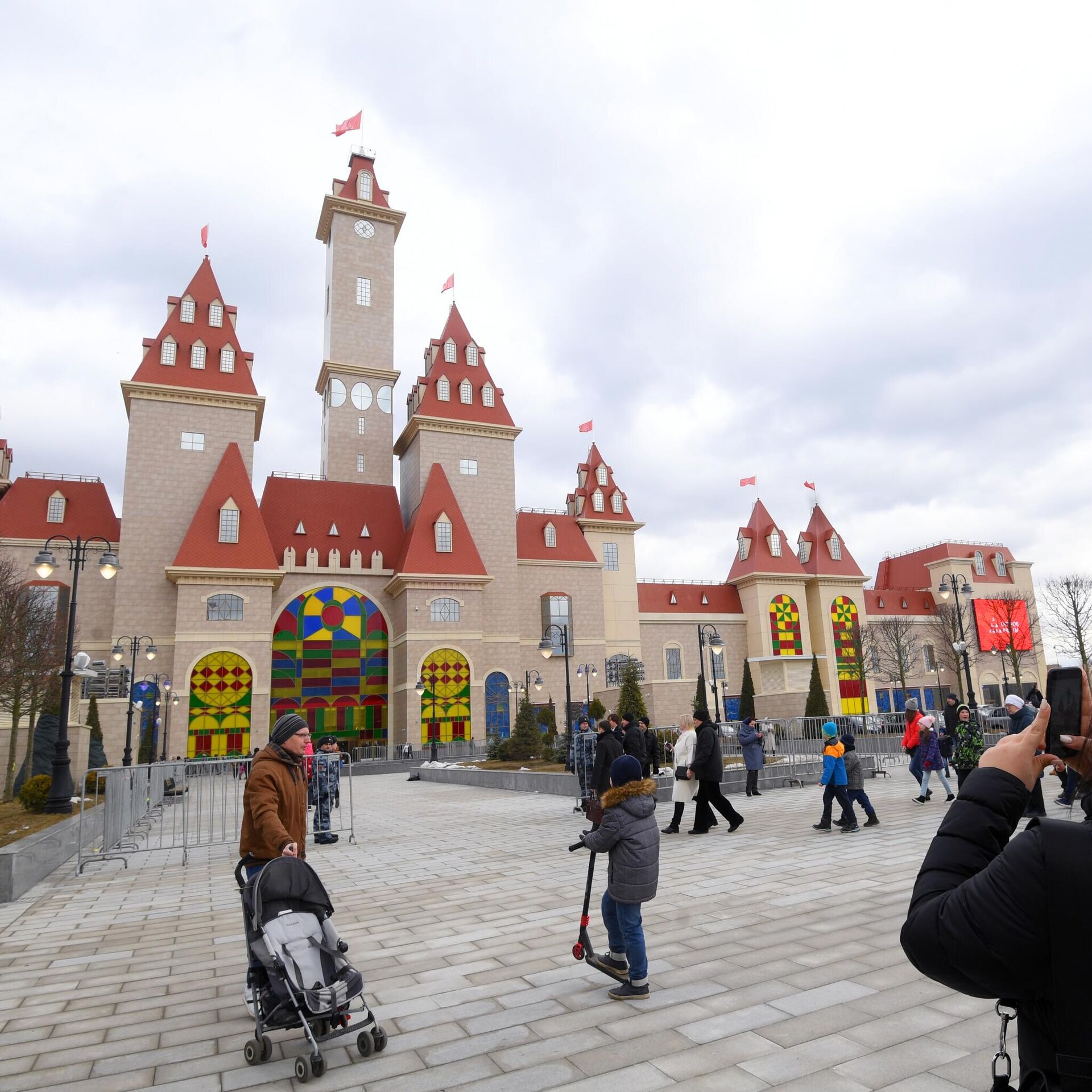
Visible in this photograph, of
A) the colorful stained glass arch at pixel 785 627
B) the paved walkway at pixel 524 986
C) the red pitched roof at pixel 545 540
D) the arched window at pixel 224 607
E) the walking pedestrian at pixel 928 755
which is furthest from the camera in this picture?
the colorful stained glass arch at pixel 785 627

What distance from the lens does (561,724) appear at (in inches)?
1773

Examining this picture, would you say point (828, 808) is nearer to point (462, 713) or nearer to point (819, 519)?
point (462, 713)

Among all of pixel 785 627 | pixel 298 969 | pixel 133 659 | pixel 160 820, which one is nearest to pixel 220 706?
pixel 133 659

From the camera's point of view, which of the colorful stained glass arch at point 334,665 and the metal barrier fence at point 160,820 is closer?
the metal barrier fence at point 160,820

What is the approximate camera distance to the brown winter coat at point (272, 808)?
15.9 feet

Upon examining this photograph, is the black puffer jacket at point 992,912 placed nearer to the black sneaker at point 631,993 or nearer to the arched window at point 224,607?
the black sneaker at point 631,993

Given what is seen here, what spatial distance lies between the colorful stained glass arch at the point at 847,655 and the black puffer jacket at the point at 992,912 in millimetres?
55369

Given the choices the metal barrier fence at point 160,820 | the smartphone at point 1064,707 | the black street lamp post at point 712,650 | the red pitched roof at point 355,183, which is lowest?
the metal barrier fence at point 160,820

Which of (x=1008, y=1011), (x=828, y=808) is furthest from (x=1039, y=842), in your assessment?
(x=828, y=808)

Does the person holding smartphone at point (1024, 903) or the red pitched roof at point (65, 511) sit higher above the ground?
the red pitched roof at point (65, 511)

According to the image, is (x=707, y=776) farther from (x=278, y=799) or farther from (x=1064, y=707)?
(x=1064, y=707)

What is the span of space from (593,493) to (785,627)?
16.3m

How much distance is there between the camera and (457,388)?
46094 mm

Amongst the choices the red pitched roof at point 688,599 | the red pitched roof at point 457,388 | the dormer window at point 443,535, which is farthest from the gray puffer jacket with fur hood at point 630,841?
the red pitched roof at point 688,599
